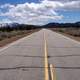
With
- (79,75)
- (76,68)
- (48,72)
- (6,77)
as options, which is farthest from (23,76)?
(76,68)

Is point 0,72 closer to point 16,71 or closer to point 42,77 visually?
point 16,71

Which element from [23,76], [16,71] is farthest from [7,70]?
[23,76]

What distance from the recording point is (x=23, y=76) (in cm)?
1098

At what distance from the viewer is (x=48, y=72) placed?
12.0m

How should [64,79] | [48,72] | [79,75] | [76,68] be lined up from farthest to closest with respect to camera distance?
1. [76,68]
2. [48,72]
3. [79,75]
4. [64,79]

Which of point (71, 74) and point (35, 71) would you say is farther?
point (35, 71)

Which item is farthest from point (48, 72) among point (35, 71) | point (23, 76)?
point (23, 76)

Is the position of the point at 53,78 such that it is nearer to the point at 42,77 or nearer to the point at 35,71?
the point at 42,77

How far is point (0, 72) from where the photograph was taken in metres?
12.0

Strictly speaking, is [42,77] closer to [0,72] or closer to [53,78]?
[53,78]

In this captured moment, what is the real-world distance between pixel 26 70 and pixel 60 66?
2.02m

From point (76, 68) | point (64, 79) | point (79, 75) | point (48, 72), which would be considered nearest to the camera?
point (64, 79)

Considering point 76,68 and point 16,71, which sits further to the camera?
point 76,68

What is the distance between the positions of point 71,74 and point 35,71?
1567 millimetres
